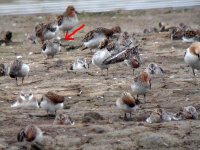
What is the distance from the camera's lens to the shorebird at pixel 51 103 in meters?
12.5

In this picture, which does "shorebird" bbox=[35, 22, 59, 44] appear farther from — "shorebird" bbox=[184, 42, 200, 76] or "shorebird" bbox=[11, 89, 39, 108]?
"shorebird" bbox=[11, 89, 39, 108]

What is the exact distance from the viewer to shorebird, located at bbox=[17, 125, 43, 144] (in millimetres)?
10125

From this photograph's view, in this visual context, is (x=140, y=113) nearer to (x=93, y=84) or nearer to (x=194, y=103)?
(x=194, y=103)

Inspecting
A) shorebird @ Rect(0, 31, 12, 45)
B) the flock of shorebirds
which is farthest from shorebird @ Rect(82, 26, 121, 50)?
shorebird @ Rect(0, 31, 12, 45)

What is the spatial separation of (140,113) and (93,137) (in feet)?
7.32

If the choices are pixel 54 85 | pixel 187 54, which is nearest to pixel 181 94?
pixel 187 54

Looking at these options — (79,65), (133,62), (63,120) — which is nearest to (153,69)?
(133,62)

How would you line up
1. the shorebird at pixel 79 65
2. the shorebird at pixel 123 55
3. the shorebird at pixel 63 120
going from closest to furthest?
the shorebird at pixel 63 120
the shorebird at pixel 123 55
the shorebird at pixel 79 65

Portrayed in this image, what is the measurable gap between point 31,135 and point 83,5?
58.9ft

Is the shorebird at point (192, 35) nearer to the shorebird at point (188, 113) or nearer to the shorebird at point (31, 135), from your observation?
the shorebird at point (188, 113)

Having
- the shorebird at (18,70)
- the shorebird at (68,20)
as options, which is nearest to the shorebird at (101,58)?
the shorebird at (18,70)

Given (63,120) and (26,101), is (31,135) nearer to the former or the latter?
(63,120)

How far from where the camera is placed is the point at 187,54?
15141mm

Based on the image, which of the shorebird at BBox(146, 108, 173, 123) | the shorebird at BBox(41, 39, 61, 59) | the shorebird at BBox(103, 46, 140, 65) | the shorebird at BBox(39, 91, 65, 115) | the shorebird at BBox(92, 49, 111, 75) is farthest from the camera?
the shorebird at BBox(41, 39, 61, 59)
